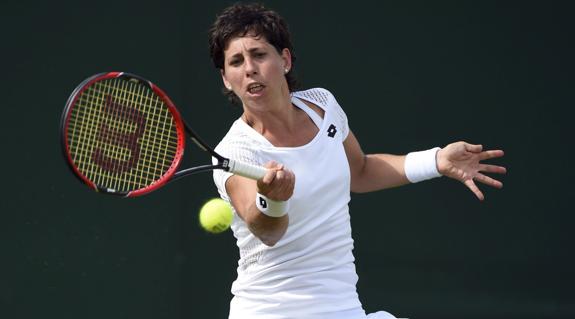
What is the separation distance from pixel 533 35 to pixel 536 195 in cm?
71

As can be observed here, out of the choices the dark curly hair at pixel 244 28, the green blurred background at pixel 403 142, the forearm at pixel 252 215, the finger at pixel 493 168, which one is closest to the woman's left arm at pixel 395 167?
the finger at pixel 493 168

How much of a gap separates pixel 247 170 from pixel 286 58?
0.68 metres

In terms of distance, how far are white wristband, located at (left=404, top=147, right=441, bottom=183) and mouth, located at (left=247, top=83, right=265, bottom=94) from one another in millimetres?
676

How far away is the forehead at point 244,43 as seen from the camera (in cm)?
331

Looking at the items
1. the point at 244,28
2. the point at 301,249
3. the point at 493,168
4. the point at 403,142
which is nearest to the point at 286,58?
the point at 244,28

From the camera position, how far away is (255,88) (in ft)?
10.7

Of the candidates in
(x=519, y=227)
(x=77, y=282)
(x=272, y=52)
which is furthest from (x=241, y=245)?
(x=519, y=227)

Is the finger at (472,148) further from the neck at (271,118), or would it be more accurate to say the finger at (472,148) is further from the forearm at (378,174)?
the neck at (271,118)

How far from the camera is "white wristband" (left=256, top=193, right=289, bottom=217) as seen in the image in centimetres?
295

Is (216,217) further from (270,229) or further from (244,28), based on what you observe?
(244,28)

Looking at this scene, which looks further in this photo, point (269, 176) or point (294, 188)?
point (294, 188)

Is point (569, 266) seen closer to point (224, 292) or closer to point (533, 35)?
point (533, 35)

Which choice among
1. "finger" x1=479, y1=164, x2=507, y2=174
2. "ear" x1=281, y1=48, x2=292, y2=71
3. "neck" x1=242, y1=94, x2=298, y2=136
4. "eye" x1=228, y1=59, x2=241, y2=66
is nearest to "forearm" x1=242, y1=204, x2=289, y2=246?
"neck" x1=242, y1=94, x2=298, y2=136

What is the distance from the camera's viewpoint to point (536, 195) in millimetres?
4820
